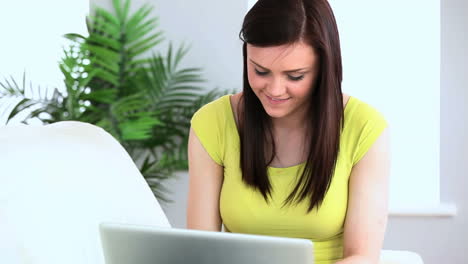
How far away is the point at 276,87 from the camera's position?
1.82 meters

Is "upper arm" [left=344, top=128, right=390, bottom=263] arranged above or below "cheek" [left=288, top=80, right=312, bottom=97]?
below

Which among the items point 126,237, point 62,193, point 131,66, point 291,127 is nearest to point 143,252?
point 126,237

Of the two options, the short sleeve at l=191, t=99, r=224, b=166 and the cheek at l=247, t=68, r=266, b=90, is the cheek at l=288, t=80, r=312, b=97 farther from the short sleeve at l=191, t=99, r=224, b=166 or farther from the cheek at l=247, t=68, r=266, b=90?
the short sleeve at l=191, t=99, r=224, b=166

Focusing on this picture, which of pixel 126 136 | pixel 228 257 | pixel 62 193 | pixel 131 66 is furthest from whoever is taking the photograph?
pixel 131 66

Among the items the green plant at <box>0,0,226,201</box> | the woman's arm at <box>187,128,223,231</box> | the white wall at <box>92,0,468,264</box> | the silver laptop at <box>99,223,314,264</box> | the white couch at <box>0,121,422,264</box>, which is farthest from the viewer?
the white wall at <box>92,0,468,264</box>

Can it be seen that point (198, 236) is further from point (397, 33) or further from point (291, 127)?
point (397, 33)

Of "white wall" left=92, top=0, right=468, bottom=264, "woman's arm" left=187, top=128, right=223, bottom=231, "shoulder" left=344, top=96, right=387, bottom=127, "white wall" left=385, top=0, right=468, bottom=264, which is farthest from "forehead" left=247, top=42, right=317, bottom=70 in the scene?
"white wall" left=385, top=0, right=468, bottom=264

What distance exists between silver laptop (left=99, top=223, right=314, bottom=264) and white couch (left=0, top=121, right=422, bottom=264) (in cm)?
21

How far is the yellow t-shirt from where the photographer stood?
2.00 m

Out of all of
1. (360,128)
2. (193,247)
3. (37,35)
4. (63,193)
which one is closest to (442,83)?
(37,35)

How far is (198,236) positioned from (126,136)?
257 centimetres

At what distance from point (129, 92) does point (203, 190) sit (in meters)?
1.95

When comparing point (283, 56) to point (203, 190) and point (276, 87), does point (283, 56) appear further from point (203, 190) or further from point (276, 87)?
point (203, 190)

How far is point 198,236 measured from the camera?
1212mm
